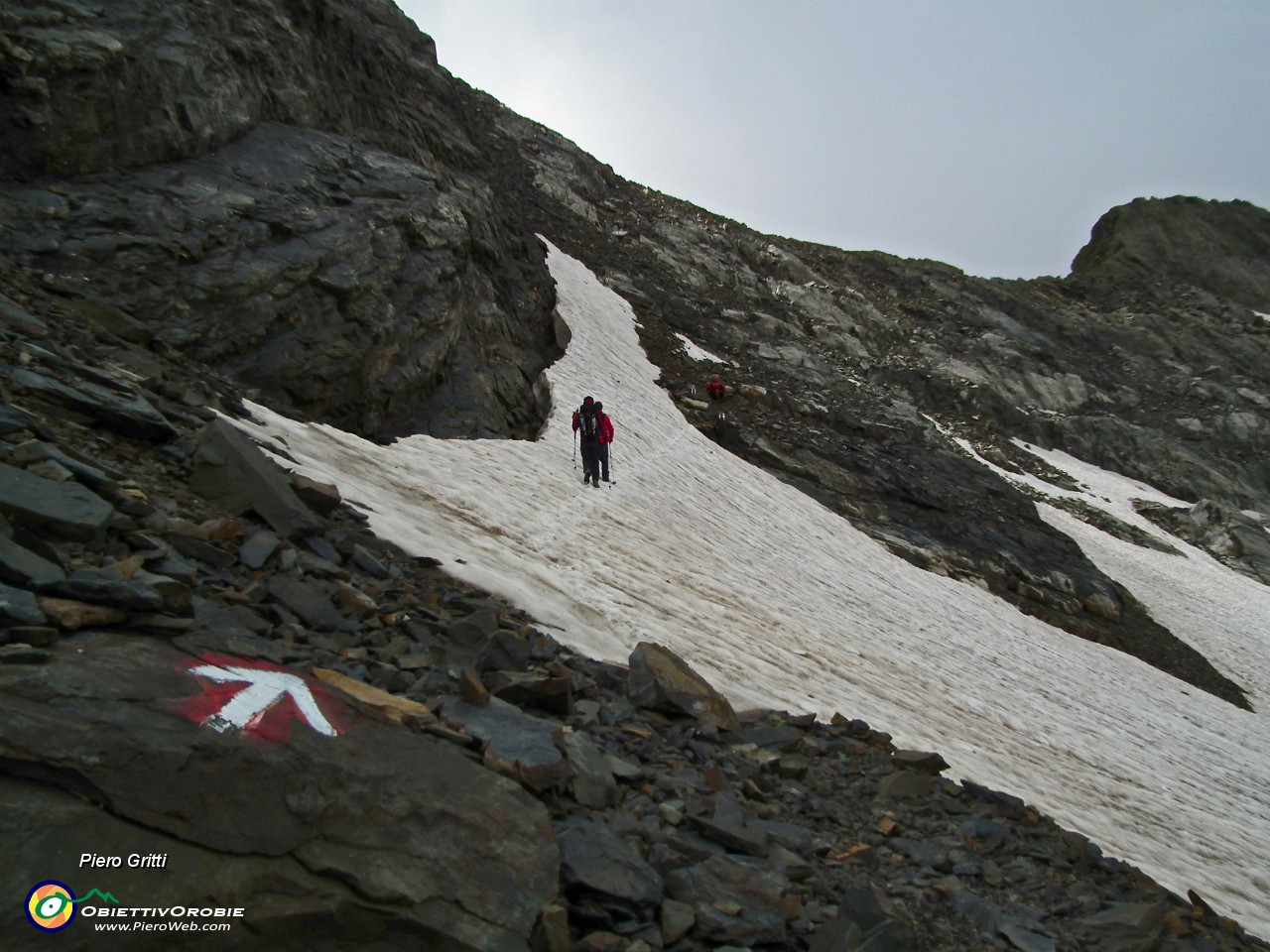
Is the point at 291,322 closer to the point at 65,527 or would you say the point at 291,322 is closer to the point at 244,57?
the point at 244,57

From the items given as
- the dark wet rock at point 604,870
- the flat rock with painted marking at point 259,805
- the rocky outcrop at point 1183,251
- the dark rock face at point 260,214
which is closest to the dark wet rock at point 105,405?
the dark rock face at point 260,214

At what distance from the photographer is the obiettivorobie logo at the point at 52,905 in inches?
114

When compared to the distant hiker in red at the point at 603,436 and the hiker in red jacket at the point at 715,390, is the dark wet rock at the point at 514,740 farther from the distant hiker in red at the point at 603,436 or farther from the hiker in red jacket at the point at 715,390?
the hiker in red jacket at the point at 715,390

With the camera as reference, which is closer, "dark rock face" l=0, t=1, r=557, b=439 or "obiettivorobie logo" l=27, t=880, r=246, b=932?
"obiettivorobie logo" l=27, t=880, r=246, b=932

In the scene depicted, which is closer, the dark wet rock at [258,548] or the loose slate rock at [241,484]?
the dark wet rock at [258,548]

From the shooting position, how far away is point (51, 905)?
2938 millimetres

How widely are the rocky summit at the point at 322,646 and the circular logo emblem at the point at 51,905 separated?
1 centimetres

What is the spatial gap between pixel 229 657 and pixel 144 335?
733 centimetres

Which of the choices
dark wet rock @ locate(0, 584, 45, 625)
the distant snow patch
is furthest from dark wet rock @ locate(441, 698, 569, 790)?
the distant snow patch

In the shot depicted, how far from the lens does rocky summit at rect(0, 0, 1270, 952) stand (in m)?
3.48

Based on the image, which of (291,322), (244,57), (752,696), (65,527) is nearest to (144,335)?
(291,322)

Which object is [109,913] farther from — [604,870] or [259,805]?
[604,870]

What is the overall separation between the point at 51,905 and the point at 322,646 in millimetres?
2588

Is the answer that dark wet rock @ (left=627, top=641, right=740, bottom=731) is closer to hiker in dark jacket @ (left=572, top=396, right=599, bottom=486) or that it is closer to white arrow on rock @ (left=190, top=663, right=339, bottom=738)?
white arrow on rock @ (left=190, top=663, right=339, bottom=738)
